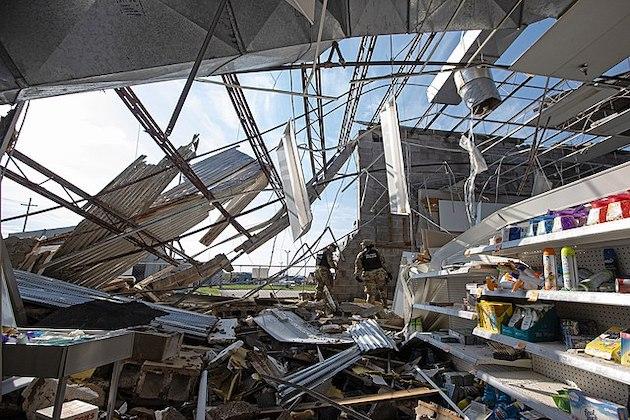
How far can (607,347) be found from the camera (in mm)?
1718

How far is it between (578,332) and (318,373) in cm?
213

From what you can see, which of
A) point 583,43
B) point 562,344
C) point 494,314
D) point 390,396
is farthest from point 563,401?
point 583,43

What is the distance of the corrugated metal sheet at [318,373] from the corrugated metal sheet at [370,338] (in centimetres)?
15

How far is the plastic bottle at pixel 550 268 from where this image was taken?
2076mm

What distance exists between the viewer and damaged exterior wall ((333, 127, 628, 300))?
25.2 ft

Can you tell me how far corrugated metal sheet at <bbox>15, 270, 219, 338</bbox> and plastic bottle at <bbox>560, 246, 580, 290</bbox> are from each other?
345 cm

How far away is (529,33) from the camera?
4.59 m

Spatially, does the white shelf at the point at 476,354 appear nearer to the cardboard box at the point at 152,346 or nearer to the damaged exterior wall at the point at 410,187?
the cardboard box at the point at 152,346

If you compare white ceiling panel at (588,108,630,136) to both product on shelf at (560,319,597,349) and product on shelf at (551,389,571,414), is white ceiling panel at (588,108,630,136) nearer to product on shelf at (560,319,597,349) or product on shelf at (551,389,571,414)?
product on shelf at (560,319,597,349)

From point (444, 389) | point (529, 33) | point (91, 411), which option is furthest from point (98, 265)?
point (529, 33)

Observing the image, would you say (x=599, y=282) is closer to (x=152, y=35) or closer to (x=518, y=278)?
(x=518, y=278)

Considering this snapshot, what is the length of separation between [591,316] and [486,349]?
38.3 inches

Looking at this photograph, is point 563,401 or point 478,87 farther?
point 478,87

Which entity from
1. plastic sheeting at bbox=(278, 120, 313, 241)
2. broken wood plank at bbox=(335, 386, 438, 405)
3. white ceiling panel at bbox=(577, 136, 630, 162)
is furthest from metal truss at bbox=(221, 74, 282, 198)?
white ceiling panel at bbox=(577, 136, 630, 162)
